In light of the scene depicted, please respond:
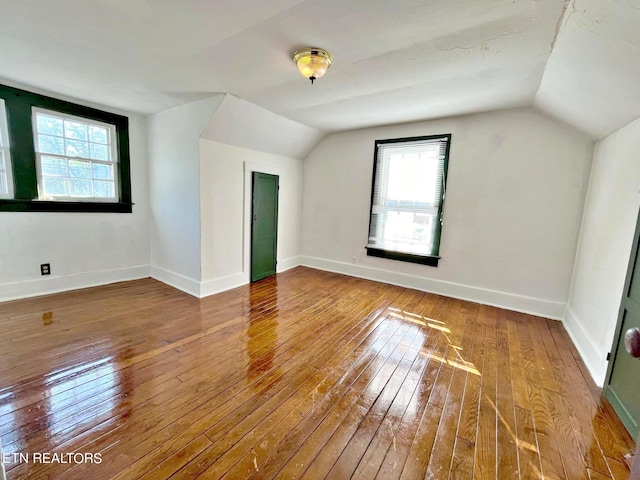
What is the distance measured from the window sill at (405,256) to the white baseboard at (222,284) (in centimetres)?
209

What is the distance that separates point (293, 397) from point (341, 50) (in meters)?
2.56

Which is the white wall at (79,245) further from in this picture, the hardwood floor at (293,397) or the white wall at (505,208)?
the white wall at (505,208)

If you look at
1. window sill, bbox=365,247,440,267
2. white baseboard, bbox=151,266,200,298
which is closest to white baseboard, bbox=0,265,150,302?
white baseboard, bbox=151,266,200,298

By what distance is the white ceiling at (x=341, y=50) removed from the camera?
5.47 ft

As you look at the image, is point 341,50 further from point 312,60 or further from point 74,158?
point 74,158

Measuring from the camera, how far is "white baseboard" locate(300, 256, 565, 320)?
11.1 ft

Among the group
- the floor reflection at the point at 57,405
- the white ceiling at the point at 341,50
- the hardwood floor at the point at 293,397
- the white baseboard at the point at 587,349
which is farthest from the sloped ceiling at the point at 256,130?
the white baseboard at the point at 587,349

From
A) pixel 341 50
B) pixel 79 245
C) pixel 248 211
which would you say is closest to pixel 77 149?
pixel 79 245

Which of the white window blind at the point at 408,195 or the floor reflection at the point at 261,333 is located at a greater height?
the white window blind at the point at 408,195

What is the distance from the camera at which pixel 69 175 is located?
3572 mm

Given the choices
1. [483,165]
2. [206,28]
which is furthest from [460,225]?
[206,28]

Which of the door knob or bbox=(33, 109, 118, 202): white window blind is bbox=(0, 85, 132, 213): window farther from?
the door knob

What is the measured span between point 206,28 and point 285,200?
3.13m

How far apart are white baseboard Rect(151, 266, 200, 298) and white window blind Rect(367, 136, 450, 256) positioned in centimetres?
272
